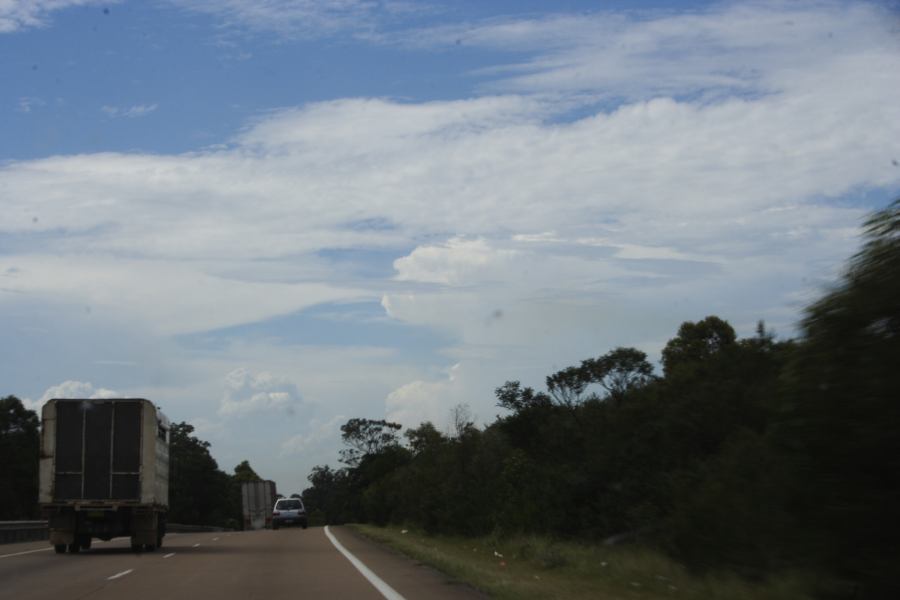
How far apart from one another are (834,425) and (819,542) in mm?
1079

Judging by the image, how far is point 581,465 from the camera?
32156 mm

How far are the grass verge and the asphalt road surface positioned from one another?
2.20ft

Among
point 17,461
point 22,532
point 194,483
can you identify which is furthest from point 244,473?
point 22,532

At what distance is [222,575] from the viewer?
2034 centimetres

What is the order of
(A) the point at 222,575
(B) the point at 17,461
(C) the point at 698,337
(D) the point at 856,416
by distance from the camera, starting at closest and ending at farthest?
(D) the point at 856,416, (A) the point at 222,575, (C) the point at 698,337, (B) the point at 17,461

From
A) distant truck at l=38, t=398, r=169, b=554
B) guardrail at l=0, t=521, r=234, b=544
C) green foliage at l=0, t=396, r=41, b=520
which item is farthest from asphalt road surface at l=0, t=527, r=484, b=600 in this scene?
green foliage at l=0, t=396, r=41, b=520

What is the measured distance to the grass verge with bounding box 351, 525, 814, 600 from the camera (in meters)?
13.4

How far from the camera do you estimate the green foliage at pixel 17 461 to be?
76.4m

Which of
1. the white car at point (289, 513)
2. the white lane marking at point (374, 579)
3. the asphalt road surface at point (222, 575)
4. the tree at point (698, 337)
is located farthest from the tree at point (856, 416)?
the tree at point (698, 337)

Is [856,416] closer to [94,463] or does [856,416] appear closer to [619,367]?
[94,463]

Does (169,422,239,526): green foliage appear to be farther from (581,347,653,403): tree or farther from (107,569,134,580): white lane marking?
(107,569,134,580): white lane marking

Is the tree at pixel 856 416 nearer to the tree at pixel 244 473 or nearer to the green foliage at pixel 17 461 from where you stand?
the green foliage at pixel 17 461

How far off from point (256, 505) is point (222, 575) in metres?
57.0

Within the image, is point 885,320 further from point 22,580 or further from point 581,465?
point 581,465
